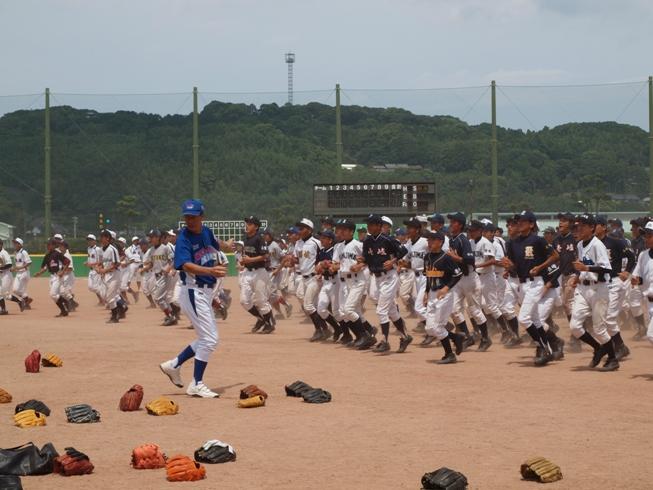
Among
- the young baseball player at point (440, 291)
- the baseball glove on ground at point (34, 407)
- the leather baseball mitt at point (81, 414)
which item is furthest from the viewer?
the young baseball player at point (440, 291)

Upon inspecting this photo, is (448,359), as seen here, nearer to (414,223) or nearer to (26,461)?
(414,223)

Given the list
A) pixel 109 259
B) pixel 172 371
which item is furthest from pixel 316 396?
pixel 109 259

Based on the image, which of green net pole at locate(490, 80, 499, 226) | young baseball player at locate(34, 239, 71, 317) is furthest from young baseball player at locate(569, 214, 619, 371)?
green net pole at locate(490, 80, 499, 226)

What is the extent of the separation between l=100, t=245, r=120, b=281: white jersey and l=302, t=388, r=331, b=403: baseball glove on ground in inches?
455

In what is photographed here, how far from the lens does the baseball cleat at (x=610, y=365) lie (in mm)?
13180

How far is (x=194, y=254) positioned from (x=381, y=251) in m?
4.62

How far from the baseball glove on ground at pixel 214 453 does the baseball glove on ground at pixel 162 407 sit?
221 cm

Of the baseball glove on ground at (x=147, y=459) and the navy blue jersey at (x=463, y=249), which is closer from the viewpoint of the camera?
the baseball glove on ground at (x=147, y=459)

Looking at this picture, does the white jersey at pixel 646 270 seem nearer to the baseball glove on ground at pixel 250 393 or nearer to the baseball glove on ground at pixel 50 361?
the baseball glove on ground at pixel 250 393

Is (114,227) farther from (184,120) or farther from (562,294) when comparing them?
(562,294)

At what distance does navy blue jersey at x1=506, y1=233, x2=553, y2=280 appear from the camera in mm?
13758

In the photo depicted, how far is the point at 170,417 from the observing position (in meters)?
9.93

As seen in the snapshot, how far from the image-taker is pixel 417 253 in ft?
61.3

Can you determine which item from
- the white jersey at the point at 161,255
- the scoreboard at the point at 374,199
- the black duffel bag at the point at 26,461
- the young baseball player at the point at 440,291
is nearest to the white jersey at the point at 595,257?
the young baseball player at the point at 440,291
